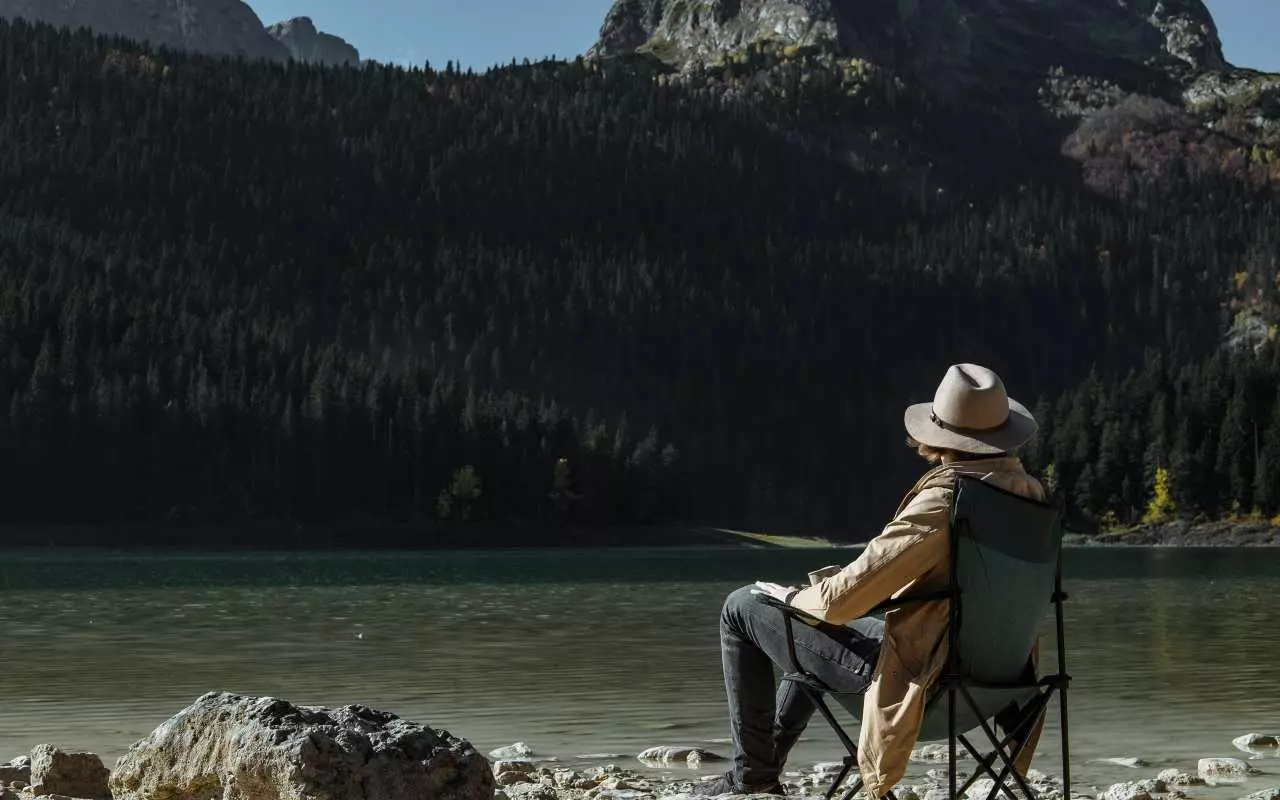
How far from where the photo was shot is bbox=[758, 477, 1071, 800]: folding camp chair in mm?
7332

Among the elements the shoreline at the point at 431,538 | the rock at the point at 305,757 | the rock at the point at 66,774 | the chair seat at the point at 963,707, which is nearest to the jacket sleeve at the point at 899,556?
the chair seat at the point at 963,707

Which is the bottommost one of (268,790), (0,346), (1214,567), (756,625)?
(1214,567)

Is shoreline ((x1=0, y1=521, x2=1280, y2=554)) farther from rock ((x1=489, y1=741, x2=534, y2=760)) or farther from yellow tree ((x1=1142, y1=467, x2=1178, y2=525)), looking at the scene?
rock ((x1=489, y1=741, x2=534, y2=760))

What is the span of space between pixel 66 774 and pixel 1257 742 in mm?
8949

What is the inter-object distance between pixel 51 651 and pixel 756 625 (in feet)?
63.2

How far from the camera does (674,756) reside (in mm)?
12562

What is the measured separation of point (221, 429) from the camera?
500ft

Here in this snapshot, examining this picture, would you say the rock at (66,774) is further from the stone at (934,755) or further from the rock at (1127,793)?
the rock at (1127,793)

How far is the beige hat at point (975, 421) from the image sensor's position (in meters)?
7.66

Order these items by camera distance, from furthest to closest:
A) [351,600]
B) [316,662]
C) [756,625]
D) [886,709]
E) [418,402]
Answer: [418,402]
[351,600]
[316,662]
[756,625]
[886,709]

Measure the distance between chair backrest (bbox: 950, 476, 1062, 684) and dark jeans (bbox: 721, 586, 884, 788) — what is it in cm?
61

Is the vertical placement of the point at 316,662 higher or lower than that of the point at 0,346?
lower

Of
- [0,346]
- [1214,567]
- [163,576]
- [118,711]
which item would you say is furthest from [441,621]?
[0,346]

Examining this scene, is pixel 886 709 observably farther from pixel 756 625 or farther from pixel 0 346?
pixel 0 346
